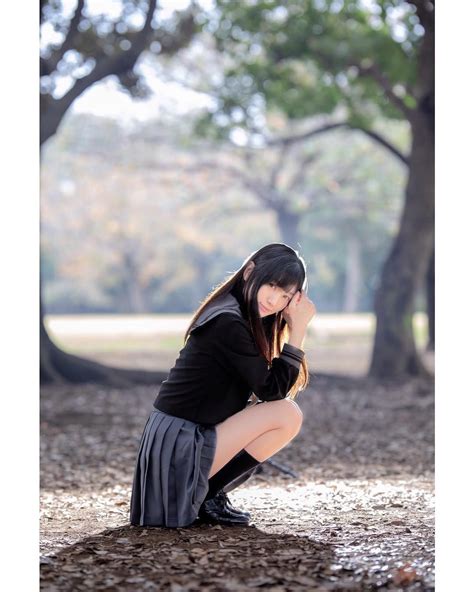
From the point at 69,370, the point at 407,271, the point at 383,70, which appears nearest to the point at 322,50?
the point at 383,70

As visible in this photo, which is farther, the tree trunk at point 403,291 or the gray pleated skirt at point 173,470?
the tree trunk at point 403,291

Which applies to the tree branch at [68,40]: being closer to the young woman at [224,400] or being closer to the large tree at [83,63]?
the large tree at [83,63]

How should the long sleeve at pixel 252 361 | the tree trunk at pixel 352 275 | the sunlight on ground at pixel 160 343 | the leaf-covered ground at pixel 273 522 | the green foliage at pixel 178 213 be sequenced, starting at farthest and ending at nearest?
1. the tree trunk at pixel 352 275
2. the green foliage at pixel 178 213
3. the sunlight on ground at pixel 160 343
4. the long sleeve at pixel 252 361
5. the leaf-covered ground at pixel 273 522

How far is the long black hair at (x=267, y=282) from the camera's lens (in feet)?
10.7

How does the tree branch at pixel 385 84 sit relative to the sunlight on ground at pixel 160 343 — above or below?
above

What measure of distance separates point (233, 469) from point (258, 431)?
0.61 feet

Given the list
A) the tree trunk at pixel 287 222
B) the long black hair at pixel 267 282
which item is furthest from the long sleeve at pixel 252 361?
the tree trunk at pixel 287 222

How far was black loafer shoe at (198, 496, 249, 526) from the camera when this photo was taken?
3.35 m

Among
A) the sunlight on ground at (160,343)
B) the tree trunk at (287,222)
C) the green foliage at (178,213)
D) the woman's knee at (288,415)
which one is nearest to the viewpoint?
the woman's knee at (288,415)

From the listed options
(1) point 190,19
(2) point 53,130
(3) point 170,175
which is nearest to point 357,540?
(2) point 53,130

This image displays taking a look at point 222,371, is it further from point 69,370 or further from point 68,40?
point 68,40

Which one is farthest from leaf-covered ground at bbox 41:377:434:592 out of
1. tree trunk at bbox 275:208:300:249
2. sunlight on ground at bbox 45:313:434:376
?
tree trunk at bbox 275:208:300:249

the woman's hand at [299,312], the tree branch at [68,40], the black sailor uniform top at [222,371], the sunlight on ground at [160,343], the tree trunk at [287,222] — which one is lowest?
the sunlight on ground at [160,343]

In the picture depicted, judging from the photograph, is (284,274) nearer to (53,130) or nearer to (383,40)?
(53,130)
